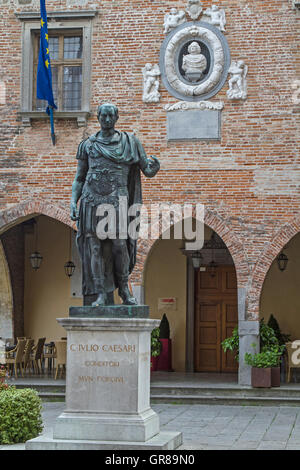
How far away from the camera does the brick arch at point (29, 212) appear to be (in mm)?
14812

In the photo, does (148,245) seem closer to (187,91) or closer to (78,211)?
(187,91)

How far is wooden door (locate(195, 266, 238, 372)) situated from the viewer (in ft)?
58.1

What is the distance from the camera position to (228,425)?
35.0 feet

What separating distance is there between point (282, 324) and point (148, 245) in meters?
4.58

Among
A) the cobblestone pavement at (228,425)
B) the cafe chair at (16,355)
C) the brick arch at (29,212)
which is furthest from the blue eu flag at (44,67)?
the cobblestone pavement at (228,425)

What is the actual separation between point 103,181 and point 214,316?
1046 centimetres

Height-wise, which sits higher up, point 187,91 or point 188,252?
point 187,91

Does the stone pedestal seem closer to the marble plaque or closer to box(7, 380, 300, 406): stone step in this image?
box(7, 380, 300, 406): stone step

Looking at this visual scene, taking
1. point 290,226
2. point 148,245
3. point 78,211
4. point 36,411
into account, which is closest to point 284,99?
point 290,226

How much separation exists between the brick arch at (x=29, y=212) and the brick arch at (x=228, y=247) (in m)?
1.57

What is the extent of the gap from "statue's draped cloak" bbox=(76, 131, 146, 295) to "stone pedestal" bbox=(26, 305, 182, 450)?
0.53 metres

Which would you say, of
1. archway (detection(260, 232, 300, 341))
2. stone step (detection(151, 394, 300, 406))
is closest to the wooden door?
archway (detection(260, 232, 300, 341))

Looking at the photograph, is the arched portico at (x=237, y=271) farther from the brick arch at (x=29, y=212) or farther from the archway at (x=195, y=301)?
the archway at (x=195, y=301)
